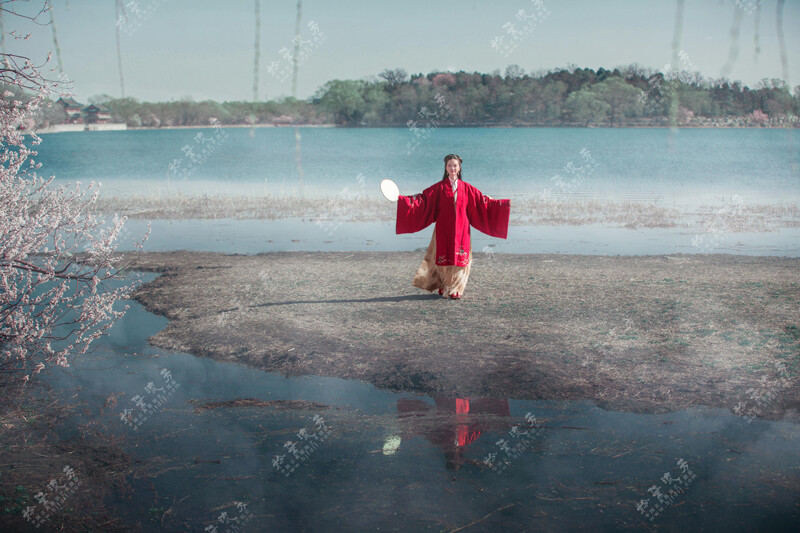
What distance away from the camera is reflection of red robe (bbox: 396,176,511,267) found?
9.24m

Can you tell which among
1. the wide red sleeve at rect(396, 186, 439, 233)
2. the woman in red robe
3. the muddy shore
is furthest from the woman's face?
the muddy shore

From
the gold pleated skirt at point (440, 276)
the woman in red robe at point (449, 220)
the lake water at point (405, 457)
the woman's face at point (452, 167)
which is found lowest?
the lake water at point (405, 457)

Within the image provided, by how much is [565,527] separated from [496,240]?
12.3 metres

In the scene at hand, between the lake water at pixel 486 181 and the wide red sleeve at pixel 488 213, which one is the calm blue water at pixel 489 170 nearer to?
the lake water at pixel 486 181

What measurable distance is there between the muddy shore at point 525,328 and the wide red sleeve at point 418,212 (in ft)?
3.29

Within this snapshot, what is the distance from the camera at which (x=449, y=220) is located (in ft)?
30.4

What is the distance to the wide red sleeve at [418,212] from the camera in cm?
934

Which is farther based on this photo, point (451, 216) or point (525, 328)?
point (451, 216)

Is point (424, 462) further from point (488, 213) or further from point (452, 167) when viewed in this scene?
point (488, 213)

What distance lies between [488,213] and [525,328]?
239cm

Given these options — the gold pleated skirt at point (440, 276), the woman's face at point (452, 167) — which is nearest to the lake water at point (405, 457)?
the gold pleated skirt at point (440, 276)

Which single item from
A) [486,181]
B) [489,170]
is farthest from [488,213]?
[489,170]

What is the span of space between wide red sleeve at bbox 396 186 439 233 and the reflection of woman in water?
12.7 ft

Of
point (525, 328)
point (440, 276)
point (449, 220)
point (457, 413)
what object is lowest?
point (457, 413)
